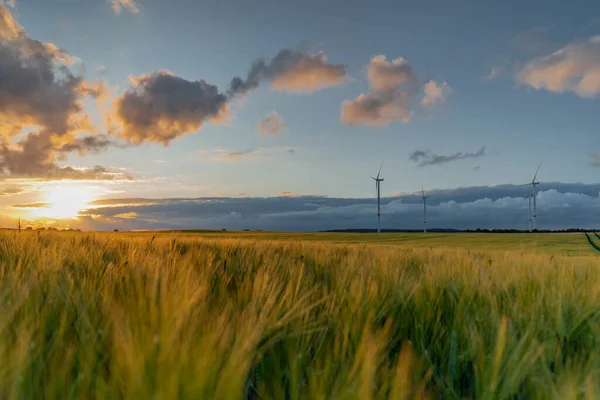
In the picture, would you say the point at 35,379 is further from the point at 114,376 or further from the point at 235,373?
the point at 235,373

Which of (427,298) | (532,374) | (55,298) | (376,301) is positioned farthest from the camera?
(427,298)

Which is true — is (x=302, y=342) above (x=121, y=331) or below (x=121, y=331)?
below

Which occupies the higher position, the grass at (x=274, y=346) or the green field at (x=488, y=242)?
the grass at (x=274, y=346)

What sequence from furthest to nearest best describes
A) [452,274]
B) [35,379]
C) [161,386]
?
[452,274]
[35,379]
[161,386]

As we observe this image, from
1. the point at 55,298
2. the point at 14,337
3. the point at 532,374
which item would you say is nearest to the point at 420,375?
the point at 532,374

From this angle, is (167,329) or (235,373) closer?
(235,373)

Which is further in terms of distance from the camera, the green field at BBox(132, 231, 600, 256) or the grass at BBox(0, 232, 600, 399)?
the green field at BBox(132, 231, 600, 256)

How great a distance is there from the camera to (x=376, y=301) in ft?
7.02

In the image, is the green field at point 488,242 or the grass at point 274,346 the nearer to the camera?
the grass at point 274,346

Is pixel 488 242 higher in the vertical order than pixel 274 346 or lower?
lower

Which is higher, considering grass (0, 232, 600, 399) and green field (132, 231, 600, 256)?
grass (0, 232, 600, 399)

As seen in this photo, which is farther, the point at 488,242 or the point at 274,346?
the point at 488,242

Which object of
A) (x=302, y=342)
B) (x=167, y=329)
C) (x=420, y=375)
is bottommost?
(x=420, y=375)

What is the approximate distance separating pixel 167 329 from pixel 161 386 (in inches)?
9.5
